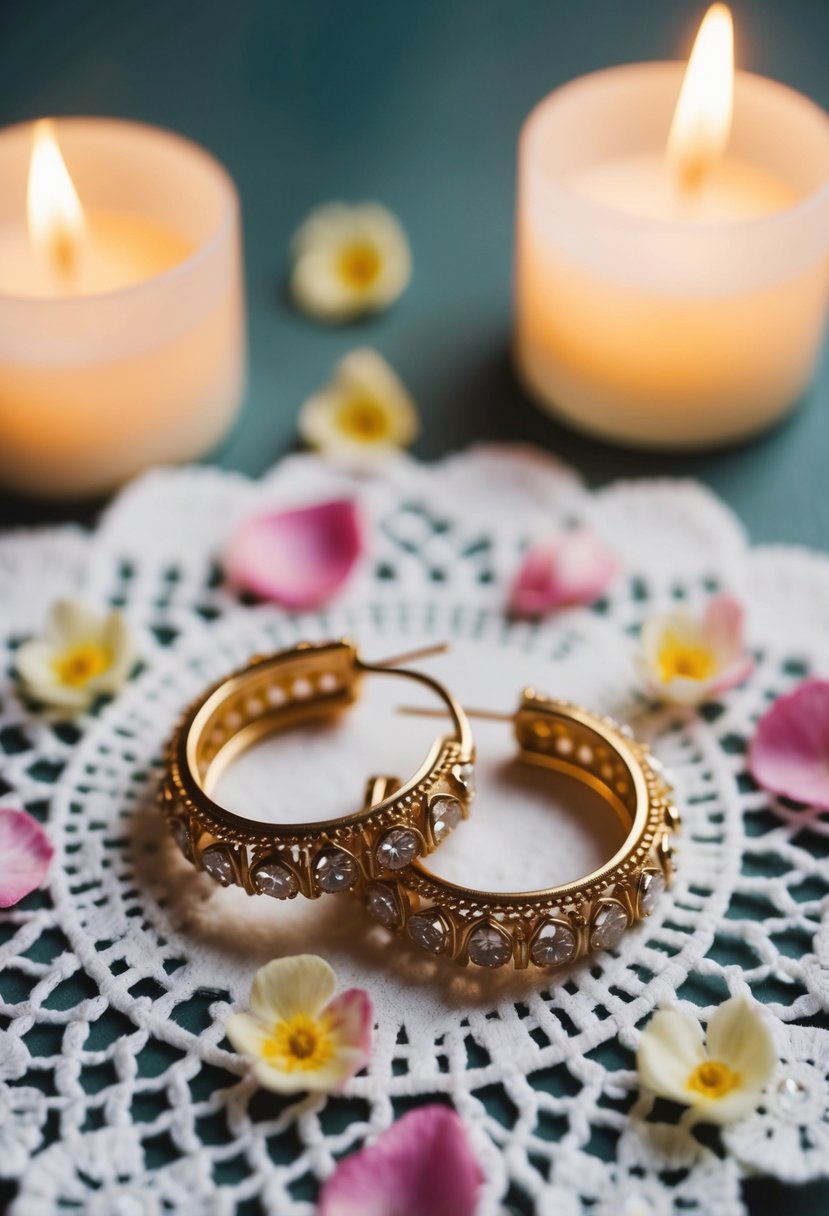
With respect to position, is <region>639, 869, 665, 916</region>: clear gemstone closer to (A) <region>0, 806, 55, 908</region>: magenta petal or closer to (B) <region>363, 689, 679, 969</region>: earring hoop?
(B) <region>363, 689, 679, 969</region>: earring hoop

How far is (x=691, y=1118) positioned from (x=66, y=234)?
0.53 metres

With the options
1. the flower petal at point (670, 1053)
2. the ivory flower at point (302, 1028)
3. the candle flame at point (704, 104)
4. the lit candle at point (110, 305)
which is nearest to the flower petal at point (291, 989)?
the ivory flower at point (302, 1028)

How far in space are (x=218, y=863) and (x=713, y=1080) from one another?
Result: 0.20m

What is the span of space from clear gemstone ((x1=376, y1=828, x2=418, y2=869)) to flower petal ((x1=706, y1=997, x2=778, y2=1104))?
125 mm

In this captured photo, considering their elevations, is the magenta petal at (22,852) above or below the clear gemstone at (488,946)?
below

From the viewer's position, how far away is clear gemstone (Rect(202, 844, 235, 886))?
21.0 inches

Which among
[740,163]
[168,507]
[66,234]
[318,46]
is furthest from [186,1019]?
[318,46]

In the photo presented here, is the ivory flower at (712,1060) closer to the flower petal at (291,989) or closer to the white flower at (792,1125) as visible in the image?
A: the white flower at (792,1125)

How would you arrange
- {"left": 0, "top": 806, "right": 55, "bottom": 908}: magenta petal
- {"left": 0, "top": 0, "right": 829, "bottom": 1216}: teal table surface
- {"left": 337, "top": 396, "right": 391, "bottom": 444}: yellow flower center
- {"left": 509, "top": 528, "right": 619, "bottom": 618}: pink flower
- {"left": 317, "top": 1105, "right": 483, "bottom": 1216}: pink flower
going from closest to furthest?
1. {"left": 317, "top": 1105, "right": 483, "bottom": 1216}: pink flower
2. {"left": 0, "top": 806, "right": 55, "bottom": 908}: magenta petal
3. {"left": 509, "top": 528, "right": 619, "bottom": 618}: pink flower
4. {"left": 337, "top": 396, "right": 391, "bottom": 444}: yellow flower center
5. {"left": 0, "top": 0, "right": 829, "bottom": 1216}: teal table surface

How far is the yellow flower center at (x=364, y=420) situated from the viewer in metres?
0.79

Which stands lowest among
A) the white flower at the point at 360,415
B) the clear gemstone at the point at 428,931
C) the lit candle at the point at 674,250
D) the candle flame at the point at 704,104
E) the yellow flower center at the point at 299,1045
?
the yellow flower center at the point at 299,1045

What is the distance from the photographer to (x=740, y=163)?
803mm

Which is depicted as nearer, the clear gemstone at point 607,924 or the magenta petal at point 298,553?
the clear gemstone at point 607,924

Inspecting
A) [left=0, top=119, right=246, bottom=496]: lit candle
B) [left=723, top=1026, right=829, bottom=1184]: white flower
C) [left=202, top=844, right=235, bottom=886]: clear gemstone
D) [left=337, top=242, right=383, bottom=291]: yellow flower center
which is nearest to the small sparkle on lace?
[left=723, top=1026, right=829, bottom=1184]: white flower
